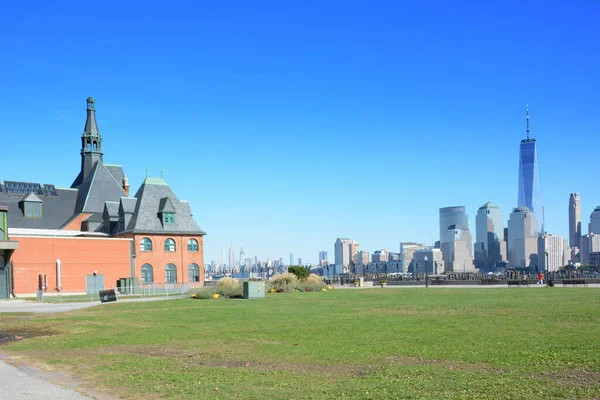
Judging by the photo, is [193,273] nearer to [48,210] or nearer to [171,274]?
[171,274]

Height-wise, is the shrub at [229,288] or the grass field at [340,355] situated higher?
the grass field at [340,355]

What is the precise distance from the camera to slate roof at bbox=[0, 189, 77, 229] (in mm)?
73688

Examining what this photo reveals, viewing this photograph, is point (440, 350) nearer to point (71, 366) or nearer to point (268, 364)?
point (268, 364)

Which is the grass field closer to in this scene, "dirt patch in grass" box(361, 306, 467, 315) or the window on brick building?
"dirt patch in grass" box(361, 306, 467, 315)

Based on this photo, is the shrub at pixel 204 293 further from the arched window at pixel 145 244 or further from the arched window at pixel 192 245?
the arched window at pixel 192 245

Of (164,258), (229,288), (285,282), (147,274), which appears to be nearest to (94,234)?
(147,274)

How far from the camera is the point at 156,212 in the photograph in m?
75.0

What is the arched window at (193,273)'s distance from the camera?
75.6 m

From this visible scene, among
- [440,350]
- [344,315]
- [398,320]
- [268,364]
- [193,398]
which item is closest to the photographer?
[193,398]

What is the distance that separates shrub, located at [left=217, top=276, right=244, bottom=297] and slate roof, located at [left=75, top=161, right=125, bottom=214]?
32.9 meters

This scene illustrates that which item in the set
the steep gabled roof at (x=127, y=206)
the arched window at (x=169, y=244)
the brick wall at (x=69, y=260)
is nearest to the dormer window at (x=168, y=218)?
the arched window at (x=169, y=244)

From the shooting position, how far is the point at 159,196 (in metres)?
77.0

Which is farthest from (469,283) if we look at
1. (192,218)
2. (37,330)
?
(37,330)

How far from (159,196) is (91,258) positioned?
497 inches
